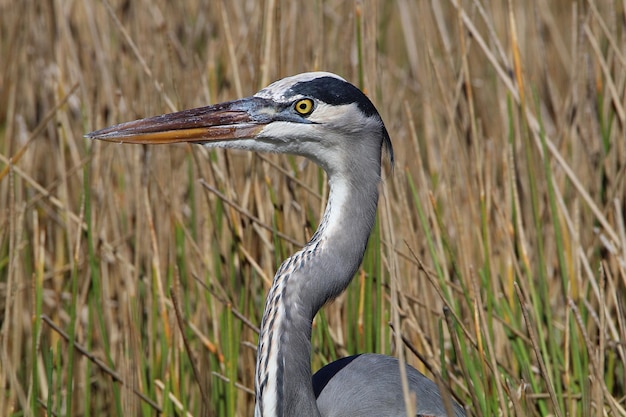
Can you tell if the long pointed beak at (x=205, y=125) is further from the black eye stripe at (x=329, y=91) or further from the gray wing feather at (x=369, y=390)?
the gray wing feather at (x=369, y=390)

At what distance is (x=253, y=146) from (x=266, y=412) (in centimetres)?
54

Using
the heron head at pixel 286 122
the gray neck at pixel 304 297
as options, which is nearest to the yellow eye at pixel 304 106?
the heron head at pixel 286 122

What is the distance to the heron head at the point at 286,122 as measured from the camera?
176 cm

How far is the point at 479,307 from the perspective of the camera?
5.23ft

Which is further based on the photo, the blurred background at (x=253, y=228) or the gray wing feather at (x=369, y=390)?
the blurred background at (x=253, y=228)

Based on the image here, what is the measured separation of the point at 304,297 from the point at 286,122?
0.36 m

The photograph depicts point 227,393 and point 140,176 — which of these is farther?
point 140,176

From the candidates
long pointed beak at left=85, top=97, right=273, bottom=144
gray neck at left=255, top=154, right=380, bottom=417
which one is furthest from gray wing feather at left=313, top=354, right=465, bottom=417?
long pointed beak at left=85, top=97, right=273, bottom=144

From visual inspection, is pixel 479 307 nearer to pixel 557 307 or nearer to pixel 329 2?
pixel 557 307

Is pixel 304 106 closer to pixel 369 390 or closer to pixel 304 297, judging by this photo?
pixel 304 297

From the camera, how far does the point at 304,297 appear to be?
171 cm

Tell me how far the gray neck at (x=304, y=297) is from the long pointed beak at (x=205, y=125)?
0.73ft

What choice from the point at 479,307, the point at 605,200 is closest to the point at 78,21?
the point at 605,200

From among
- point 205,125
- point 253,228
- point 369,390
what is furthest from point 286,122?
point 253,228
